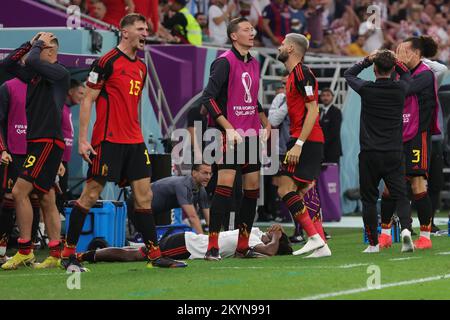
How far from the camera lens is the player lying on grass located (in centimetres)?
1194

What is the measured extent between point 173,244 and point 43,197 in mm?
1398

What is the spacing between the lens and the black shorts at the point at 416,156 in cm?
1319

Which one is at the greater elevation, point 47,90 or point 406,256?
point 47,90

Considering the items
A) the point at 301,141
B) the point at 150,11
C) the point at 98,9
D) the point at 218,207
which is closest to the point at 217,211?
the point at 218,207

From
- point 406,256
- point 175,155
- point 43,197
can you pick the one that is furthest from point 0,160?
point 175,155

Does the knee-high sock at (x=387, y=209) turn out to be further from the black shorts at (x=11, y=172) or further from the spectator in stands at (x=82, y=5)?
the spectator in stands at (x=82, y=5)

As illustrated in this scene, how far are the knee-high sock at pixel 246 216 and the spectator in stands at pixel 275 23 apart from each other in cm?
1144

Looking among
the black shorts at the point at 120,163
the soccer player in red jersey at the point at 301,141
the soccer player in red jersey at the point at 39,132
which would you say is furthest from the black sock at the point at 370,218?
the soccer player in red jersey at the point at 39,132

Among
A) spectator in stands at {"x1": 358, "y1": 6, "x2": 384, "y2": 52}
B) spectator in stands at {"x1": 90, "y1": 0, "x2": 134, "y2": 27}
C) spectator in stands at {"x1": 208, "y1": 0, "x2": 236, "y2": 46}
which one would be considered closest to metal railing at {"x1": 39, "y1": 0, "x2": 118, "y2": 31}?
spectator in stands at {"x1": 90, "y1": 0, "x2": 134, "y2": 27}

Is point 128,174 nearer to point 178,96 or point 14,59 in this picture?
point 14,59

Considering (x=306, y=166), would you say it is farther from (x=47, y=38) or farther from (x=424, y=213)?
(x=47, y=38)

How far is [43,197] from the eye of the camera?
38.5ft

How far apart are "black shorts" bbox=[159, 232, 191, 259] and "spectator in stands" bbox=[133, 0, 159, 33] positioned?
24.7 ft

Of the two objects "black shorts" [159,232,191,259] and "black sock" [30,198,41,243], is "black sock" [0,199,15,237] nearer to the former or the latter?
"black sock" [30,198,41,243]
